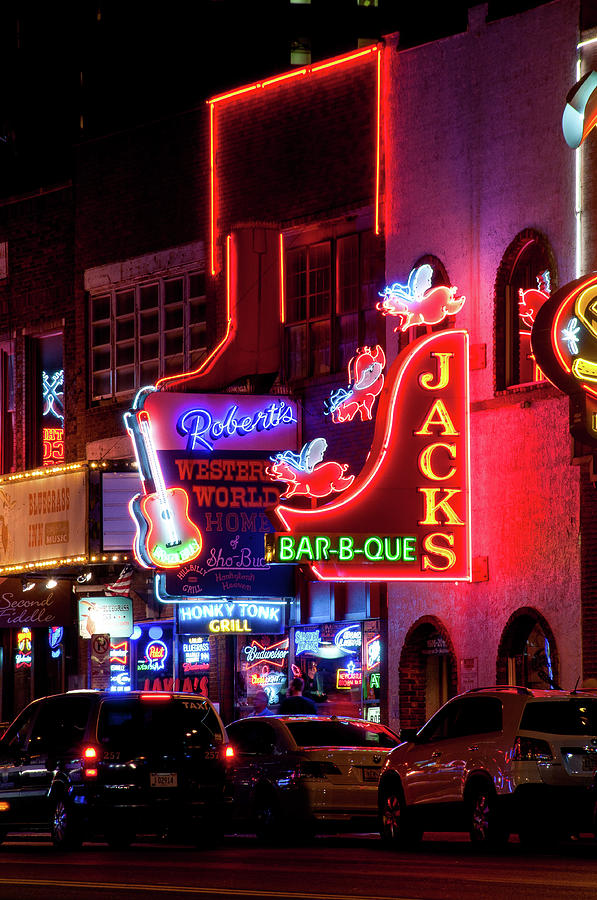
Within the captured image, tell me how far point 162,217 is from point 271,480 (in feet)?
20.7

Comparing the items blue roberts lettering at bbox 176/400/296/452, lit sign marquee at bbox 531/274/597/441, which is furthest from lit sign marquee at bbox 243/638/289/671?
lit sign marquee at bbox 531/274/597/441

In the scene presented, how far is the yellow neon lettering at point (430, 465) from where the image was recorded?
88.0ft

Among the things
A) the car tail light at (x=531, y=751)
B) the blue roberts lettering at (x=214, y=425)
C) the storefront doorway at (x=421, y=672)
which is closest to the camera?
the car tail light at (x=531, y=751)

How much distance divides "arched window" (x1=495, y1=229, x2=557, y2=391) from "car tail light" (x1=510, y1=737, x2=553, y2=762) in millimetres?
8574

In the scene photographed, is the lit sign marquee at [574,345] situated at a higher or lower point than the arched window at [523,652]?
higher

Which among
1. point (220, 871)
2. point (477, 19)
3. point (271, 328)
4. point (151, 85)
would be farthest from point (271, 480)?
point (151, 85)

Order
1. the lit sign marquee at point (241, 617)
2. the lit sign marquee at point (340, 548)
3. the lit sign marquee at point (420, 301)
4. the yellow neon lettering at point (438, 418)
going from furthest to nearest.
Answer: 1. the lit sign marquee at point (241, 617)
2. the lit sign marquee at point (420, 301)
3. the yellow neon lettering at point (438, 418)
4. the lit sign marquee at point (340, 548)

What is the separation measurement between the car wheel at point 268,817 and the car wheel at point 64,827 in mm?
2290

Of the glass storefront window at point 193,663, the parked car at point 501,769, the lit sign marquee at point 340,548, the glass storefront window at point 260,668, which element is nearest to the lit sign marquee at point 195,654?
the glass storefront window at point 193,663

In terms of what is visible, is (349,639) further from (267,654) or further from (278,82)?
(278,82)

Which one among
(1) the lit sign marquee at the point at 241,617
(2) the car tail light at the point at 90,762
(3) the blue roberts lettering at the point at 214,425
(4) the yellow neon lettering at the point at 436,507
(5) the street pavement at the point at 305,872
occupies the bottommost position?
Result: (5) the street pavement at the point at 305,872

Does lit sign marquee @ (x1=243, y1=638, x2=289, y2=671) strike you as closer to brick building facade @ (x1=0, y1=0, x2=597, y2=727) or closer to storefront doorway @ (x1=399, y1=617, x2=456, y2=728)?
brick building facade @ (x1=0, y1=0, x2=597, y2=727)

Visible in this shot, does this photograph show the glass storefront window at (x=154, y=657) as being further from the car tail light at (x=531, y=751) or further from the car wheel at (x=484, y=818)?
the car tail light at (x=531, y=751)

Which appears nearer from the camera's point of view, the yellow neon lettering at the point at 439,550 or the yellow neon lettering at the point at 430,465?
the yellow neon lettering at the point at 439,550
